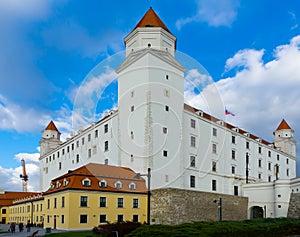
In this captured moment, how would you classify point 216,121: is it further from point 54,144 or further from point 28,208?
point 54,144

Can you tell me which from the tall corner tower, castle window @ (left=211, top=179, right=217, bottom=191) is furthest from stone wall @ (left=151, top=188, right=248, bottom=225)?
castle window @ (left=211, top=179, right=217, bottom=191)

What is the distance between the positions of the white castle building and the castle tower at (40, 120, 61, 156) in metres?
21.9

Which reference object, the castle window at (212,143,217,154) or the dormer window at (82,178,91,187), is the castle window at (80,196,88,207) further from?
the castle window at (212,143,217,154)

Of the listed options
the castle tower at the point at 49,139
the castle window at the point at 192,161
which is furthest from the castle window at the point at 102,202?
the castle tower at the point at 49,139

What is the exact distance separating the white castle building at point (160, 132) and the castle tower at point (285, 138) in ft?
64.5

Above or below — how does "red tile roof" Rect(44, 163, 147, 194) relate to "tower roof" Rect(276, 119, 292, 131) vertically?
below

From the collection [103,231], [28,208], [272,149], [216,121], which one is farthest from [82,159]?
[103,231]

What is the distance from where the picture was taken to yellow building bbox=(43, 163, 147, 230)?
40.3 metres

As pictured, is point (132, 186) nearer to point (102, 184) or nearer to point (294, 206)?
point (102, 184)

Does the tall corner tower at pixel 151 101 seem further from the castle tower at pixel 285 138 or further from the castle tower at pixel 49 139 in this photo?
the castle tower at pixel 285 138

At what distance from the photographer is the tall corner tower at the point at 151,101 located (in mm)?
47938

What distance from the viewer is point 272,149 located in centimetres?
7181

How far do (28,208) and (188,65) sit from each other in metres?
42.9

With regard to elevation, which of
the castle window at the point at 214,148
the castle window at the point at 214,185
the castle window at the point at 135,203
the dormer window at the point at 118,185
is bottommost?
the castle window at the point at 135,203
